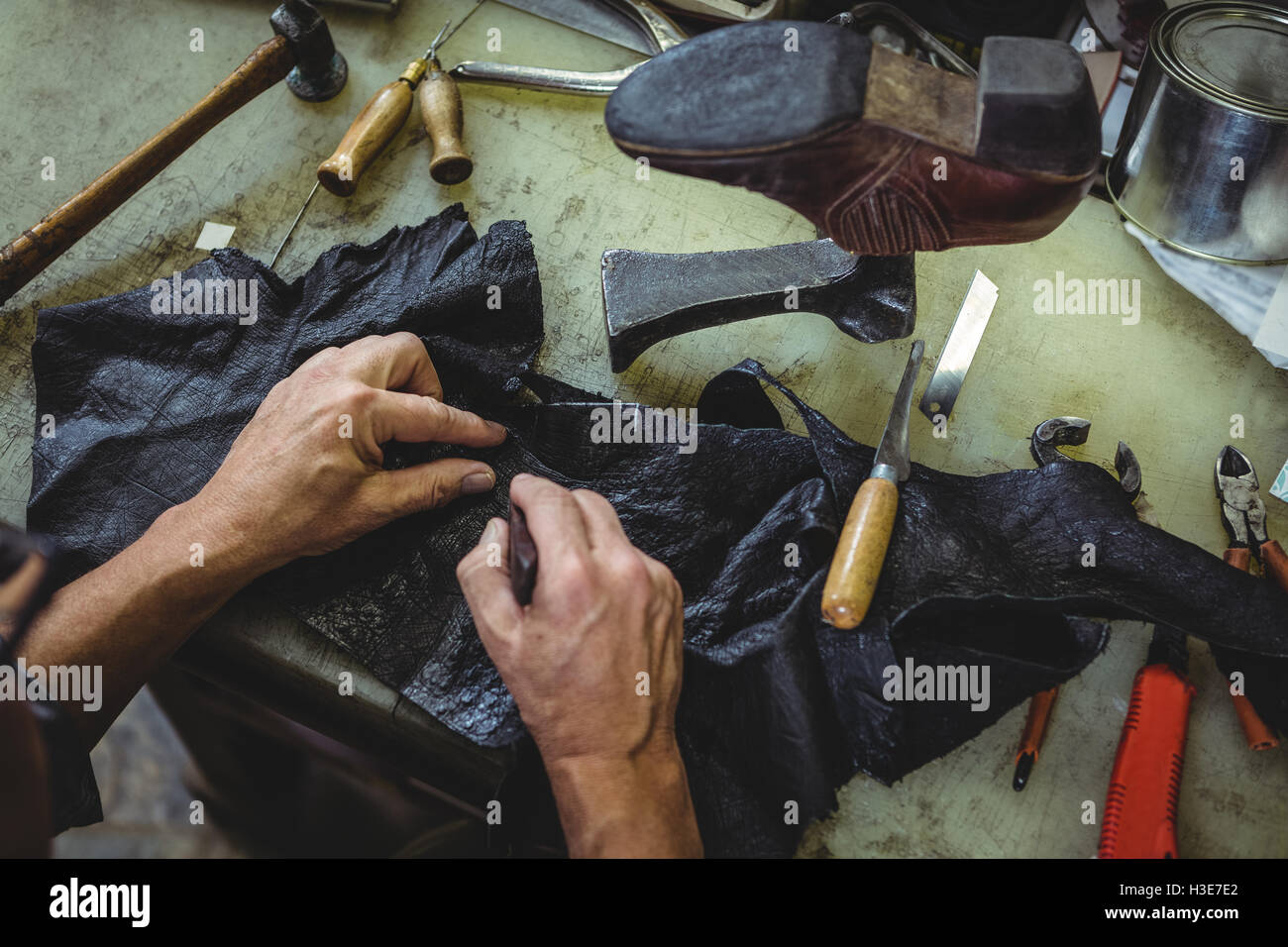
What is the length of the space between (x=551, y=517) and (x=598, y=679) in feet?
0.57

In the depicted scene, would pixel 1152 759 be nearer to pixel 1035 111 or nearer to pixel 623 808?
pixel 623 808

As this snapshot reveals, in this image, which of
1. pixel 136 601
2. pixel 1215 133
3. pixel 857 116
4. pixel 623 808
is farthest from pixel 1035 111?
pixel 136 601

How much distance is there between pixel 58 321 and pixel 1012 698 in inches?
50.7

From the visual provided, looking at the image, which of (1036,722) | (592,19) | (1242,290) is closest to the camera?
(1036,722)

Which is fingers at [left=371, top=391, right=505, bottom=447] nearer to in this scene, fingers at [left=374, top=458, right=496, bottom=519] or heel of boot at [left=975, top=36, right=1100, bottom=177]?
fingers at [left=374, top=458, right=496, bottom=519]

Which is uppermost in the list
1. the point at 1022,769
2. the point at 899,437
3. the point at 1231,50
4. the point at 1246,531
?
the point at 1231,50

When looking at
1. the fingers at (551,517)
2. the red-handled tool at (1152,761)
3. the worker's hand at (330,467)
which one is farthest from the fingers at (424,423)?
the red-handled tool at (1152,761)

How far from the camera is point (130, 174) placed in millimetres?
1325

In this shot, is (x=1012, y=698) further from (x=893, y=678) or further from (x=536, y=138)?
(x=536, y=138)

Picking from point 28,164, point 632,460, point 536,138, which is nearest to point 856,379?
point 632,460

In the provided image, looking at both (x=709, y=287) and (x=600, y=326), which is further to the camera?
(x=600, y=326)

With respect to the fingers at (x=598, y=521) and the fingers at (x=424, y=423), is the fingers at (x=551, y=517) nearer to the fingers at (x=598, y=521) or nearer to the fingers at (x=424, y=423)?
the fingers at (x=598, y=521)

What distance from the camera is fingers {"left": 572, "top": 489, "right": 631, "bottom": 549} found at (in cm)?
92

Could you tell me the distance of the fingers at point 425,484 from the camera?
1.02 meters
